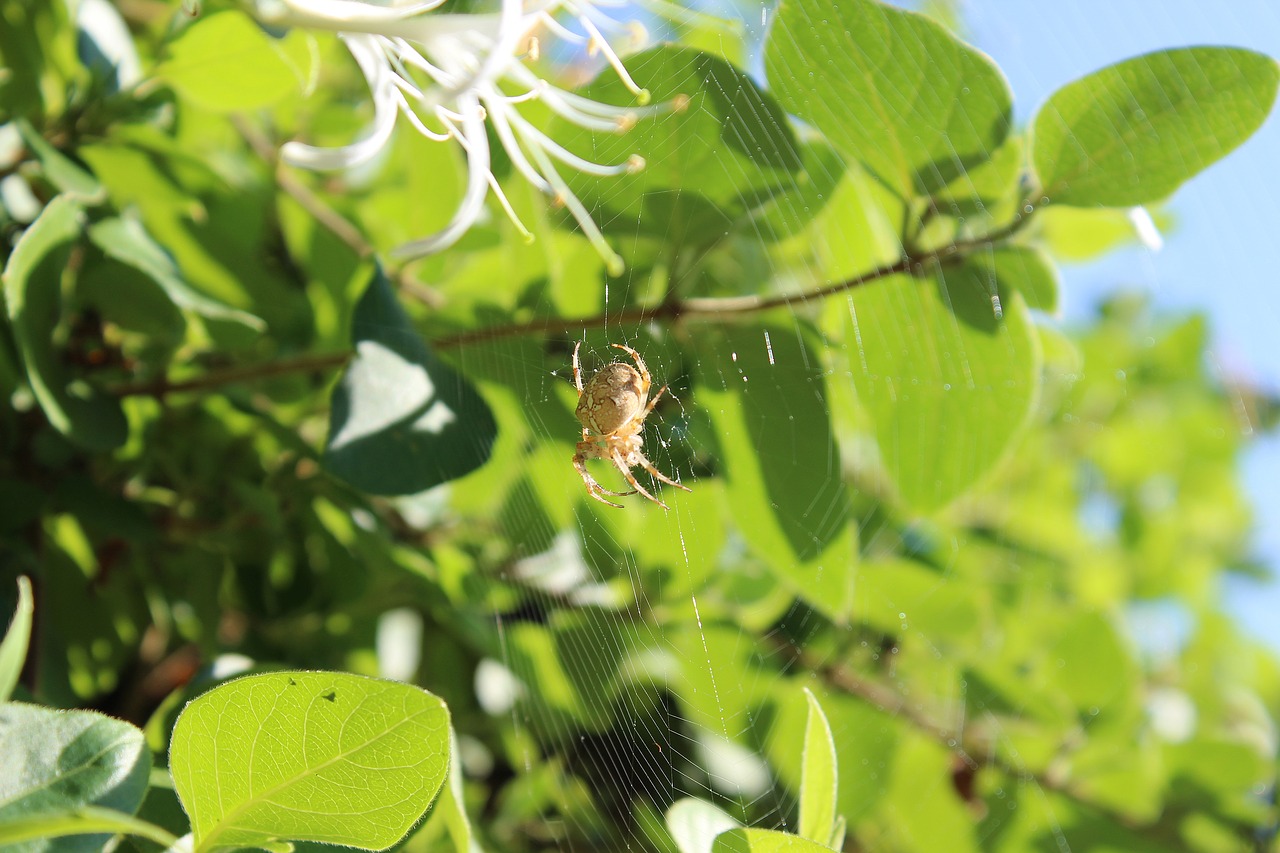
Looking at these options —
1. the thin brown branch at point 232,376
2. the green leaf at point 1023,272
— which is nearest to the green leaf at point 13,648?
the thin brown branch at point 232,376

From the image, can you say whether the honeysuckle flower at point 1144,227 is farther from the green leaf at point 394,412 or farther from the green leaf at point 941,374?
the green leaf at point 394,412

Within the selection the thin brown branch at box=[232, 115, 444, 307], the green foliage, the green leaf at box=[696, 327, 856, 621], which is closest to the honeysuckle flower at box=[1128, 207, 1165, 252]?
the green foliage

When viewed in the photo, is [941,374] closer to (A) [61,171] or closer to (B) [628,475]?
(B) [628,475]

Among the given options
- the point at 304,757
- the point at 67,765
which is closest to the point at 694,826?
the point at 304,757

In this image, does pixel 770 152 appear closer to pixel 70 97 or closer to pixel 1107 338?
pixel 70 97

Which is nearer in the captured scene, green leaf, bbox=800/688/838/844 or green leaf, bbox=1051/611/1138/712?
green leaf, bbox=800/688/838/844

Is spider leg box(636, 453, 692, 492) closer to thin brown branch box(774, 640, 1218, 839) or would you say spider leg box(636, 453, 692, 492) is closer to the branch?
the branch
